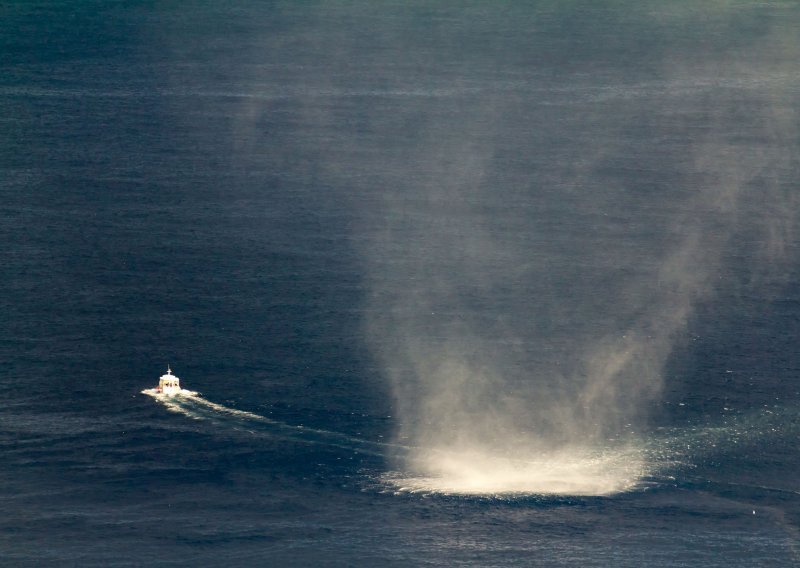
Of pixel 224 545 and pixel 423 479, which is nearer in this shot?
pixel 224 545

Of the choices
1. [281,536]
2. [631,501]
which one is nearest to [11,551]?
[281,536]

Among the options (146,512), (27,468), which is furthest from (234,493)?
(27,468)

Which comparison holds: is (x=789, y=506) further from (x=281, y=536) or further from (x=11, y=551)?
(x=11, y=551)

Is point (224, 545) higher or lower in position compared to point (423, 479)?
lower

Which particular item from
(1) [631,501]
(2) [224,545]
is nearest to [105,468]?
(2) [224,545]

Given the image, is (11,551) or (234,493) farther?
(234,493)

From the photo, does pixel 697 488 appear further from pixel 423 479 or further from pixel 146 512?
pixel 146 512

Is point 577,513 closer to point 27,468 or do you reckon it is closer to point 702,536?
point 702,536

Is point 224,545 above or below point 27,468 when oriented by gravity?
below
